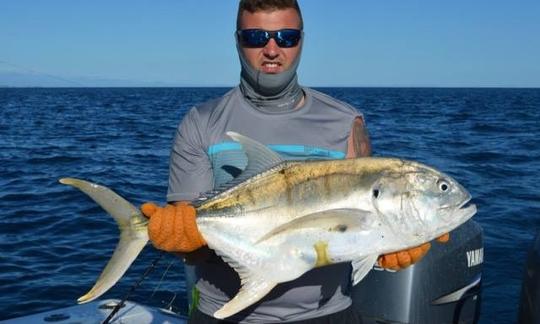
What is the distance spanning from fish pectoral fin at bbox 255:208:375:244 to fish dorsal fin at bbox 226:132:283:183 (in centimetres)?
33

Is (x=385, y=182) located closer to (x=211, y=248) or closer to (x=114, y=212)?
(x=211, y=248)

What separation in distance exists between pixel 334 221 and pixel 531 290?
2877mm

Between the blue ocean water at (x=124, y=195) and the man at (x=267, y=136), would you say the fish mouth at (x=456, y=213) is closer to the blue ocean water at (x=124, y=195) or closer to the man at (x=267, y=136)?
the man at (x=267, y=136)

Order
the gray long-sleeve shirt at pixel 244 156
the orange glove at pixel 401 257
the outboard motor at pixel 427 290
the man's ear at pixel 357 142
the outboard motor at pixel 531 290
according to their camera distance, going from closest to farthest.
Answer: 1. the orange glove at pixel 401 257
2. the gray long-sleeve shirt at pixel 244 156
3. the man's ear at pixel 357 142
4. the outboard motor at pixel 531 290
5. the outboard motor at pixel 427 290

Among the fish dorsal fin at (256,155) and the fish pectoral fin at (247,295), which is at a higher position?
the fish dorsal fin at (256,155)

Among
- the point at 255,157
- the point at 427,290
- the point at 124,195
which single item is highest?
the point at 255,157

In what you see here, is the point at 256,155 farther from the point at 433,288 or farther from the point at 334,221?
the point at 433,288

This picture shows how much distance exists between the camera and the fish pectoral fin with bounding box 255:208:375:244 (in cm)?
338

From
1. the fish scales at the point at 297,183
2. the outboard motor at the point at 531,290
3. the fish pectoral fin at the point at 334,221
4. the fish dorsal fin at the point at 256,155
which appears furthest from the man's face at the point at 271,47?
the outboard motor at the point at 531,290

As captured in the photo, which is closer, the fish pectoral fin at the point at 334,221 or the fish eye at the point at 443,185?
the fish pectoral fin at the point at 334,221

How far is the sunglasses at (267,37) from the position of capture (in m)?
3.72

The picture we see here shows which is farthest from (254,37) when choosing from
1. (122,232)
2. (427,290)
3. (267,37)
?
(427,290)

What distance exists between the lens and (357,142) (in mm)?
3801

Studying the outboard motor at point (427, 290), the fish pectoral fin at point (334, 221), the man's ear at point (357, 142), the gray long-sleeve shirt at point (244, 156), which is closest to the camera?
the fish pectoral fin at point (334, 221)
